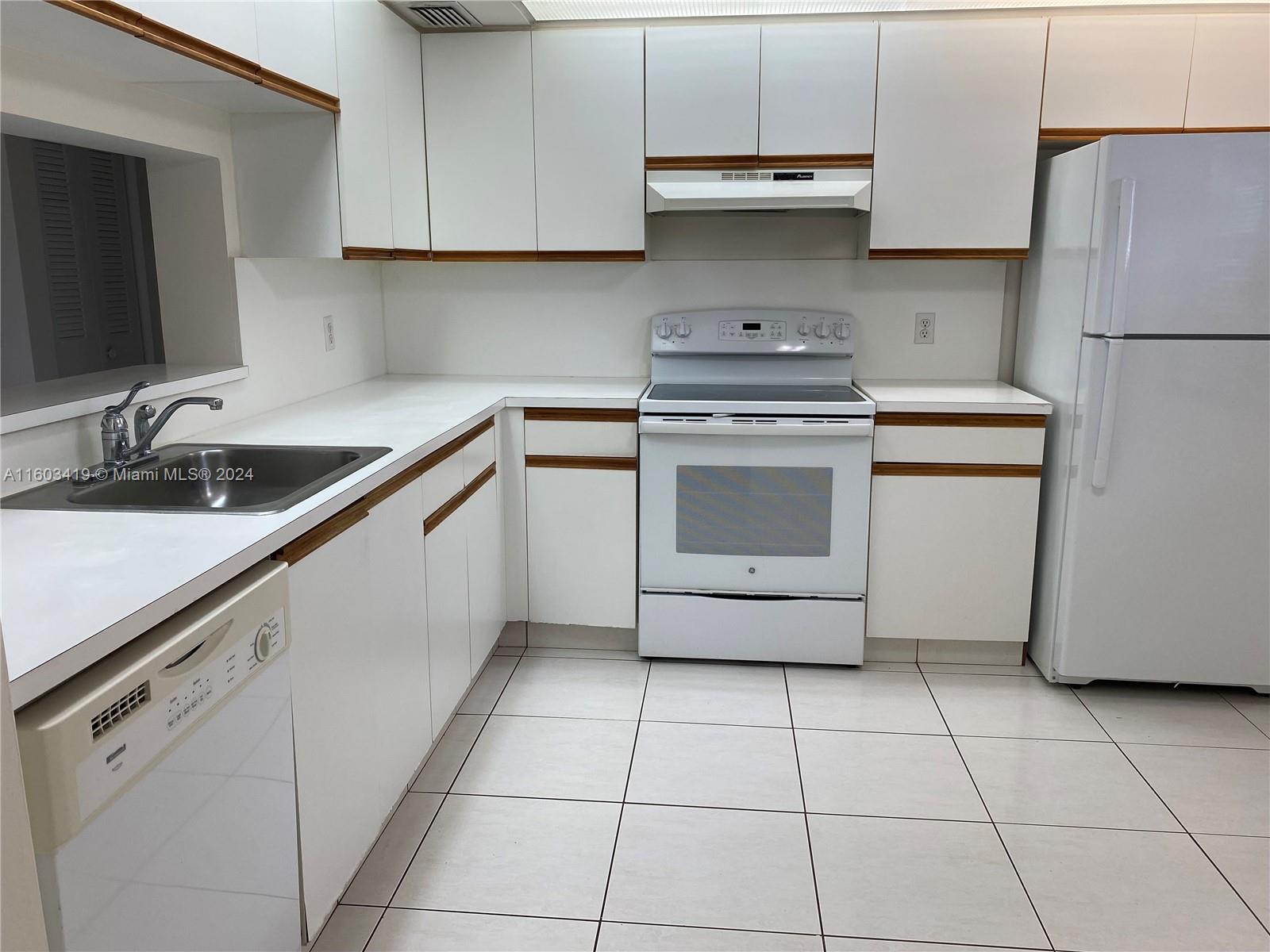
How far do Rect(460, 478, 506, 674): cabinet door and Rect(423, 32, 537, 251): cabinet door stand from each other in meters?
0.92

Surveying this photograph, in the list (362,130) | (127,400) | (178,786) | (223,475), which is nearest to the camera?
(178,786)

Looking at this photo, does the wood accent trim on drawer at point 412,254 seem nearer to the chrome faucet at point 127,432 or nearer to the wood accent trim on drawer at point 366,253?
the wood accent trim on drawer at point 366,253

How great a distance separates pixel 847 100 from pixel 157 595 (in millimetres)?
2657

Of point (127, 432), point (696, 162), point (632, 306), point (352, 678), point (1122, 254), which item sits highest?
point (696, 162)

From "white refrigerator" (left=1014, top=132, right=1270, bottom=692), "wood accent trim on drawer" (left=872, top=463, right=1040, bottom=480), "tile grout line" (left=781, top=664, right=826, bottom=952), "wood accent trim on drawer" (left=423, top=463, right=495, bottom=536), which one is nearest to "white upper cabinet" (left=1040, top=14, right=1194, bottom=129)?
"white refrigerator" (left=1014, top=132, right=1270, bottom=692)

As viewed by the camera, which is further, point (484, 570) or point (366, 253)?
point (484, 570)

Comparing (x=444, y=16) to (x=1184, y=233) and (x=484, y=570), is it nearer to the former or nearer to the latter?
(x=484, y=570)

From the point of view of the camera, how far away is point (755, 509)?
3039 millimetres

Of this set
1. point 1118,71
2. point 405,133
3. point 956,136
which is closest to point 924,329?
point 956,136

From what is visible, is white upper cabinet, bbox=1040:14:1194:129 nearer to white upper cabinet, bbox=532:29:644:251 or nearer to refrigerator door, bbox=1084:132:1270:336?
refrigerator door, bbox=1084:132:1270:336

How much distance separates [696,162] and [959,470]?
1.35 meters

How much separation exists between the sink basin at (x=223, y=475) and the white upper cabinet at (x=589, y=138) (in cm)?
141

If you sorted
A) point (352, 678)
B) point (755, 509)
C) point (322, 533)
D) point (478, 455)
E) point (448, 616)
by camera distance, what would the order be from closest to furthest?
1. point (322, 533)
2. point (352, 678)
3. point (448, 616)
4. point (478, 455)
5. point (755, 509)

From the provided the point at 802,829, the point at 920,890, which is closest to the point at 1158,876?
the point at 920,890
